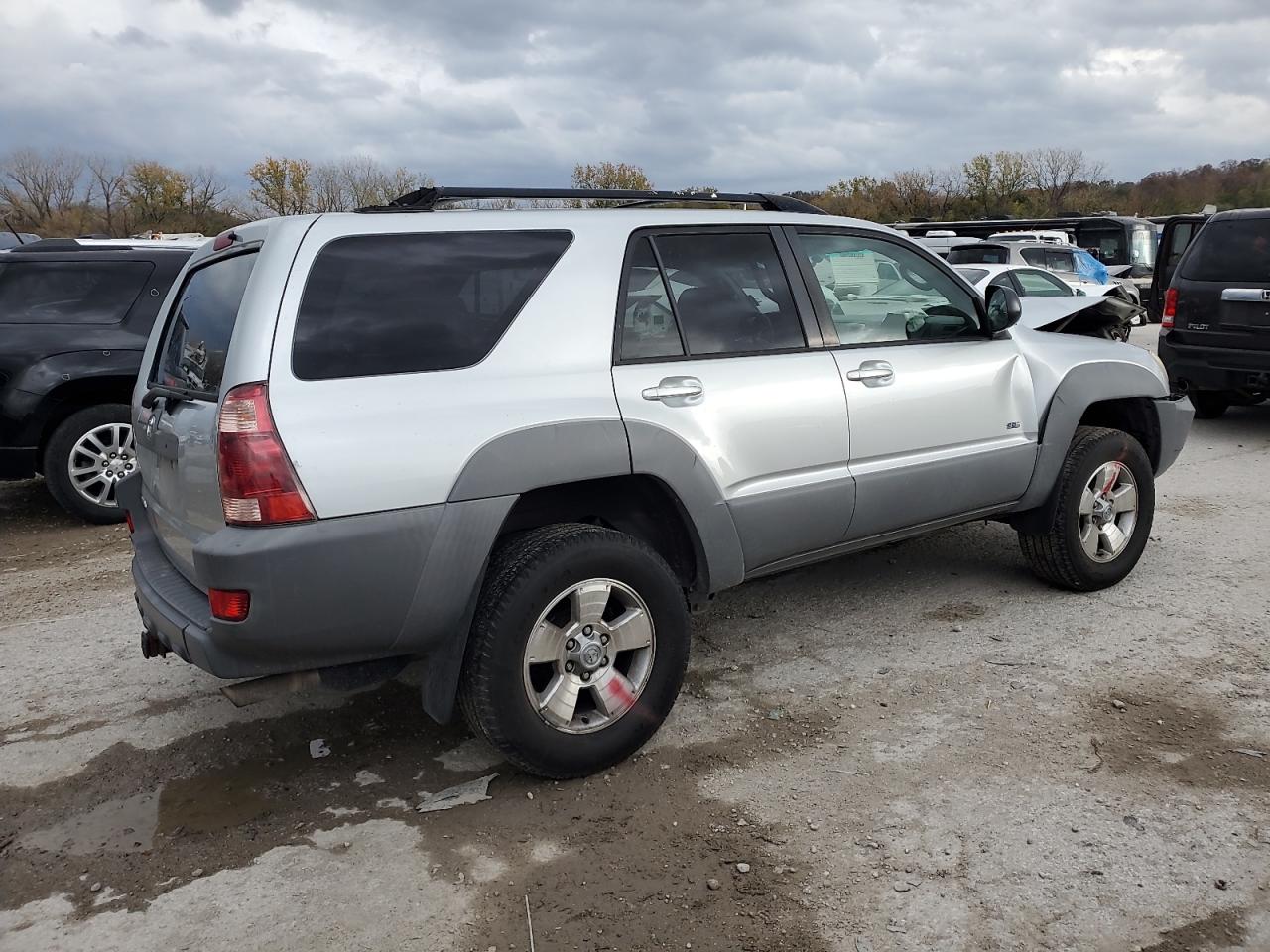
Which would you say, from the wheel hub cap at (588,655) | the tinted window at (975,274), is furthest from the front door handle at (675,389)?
the tinted window at (975,274)

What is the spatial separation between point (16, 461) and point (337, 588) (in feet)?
16.6

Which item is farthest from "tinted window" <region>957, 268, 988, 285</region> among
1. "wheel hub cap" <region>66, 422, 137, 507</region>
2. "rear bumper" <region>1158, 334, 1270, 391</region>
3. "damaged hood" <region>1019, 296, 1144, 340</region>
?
"wheel hub cap" <region>66, 422, 137, 507</region>

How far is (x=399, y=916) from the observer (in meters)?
2.72

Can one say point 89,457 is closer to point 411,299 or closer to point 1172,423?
point 411,299

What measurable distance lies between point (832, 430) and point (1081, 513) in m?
1.62

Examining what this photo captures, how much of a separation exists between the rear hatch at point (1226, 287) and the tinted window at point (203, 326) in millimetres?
7880

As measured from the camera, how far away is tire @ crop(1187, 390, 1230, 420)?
959 centimetres

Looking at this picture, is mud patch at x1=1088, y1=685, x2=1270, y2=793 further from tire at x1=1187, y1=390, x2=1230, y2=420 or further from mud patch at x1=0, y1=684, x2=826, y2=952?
tire at x1=1187, y1=390, x2=1230, y2=420

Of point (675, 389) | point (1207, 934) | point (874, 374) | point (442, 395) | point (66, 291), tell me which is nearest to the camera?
point (1207, 934)

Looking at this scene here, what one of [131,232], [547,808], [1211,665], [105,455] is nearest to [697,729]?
[547,808]

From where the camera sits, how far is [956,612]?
15.7 feet

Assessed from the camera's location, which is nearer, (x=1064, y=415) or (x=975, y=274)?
(x=1064, y=415)

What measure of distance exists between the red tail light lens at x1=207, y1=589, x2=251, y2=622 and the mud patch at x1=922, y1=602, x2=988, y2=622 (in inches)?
121

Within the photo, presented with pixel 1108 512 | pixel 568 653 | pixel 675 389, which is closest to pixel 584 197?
pixel 675 389
